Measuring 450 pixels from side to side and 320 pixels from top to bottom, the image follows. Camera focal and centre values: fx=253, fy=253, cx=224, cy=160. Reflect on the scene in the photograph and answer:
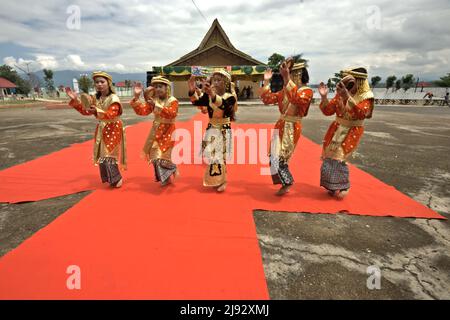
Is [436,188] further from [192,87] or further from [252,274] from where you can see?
[192,87]

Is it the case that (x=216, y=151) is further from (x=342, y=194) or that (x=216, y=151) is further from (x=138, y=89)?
(x=342, y=194)

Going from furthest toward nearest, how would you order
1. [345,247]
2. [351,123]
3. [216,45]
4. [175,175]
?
[216,45] < [175,175] < [351,123] < [345,247]

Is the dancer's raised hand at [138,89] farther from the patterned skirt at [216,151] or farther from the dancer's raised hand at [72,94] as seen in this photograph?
the patterned skirt at [216,151]

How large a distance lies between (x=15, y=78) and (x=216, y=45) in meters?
52.1

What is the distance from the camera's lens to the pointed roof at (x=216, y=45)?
77.0 ft

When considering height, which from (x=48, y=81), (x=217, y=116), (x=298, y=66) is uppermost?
(x=48, y=81)

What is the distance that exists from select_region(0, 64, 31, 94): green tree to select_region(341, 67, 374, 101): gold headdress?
64.6 metres

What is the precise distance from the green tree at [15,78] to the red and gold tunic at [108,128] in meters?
62.2

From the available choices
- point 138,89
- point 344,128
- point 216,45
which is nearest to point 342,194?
point 344,128

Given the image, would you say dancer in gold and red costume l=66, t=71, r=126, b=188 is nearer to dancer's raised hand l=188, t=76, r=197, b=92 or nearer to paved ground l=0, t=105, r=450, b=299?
paved ground l=0, t=105, r=450, b=299

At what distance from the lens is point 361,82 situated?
10.4 ft

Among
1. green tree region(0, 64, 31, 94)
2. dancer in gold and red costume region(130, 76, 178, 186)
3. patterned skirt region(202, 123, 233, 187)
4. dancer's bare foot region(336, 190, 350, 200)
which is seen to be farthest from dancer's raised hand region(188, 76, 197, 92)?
green tree region(0, 64, 31, 94)

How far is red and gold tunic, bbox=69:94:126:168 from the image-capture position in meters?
3.46
